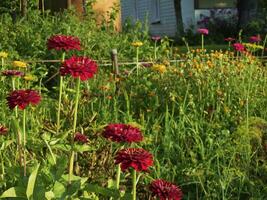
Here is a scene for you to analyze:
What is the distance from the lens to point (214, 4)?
2666 cm

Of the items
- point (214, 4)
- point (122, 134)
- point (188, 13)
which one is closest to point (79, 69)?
point (122, 134)

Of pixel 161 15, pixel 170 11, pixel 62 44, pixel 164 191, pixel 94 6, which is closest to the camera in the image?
pixel 164 191

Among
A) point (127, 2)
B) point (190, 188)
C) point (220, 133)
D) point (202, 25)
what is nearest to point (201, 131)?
point (220, 133)

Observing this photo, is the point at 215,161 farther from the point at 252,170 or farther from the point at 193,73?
the point at 193,73

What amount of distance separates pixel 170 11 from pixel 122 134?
86.9ft

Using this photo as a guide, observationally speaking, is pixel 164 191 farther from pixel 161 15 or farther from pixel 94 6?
pixel 161 15

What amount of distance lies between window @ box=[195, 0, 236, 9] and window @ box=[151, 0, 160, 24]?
3.73m

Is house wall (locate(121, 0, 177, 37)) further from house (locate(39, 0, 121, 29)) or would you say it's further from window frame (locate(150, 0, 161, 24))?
house (locate(39, 0, 121, 29))

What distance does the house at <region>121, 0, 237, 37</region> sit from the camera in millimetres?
26266

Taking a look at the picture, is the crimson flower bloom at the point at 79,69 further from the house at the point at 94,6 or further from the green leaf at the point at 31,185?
the house at the point at 94,6

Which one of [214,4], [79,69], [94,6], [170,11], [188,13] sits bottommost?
[79,69]

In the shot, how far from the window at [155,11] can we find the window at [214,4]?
3730 mm

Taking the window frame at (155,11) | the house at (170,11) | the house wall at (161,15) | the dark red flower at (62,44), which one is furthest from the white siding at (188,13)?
the dark red flower at (62,44)

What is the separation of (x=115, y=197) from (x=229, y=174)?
1.77 m
